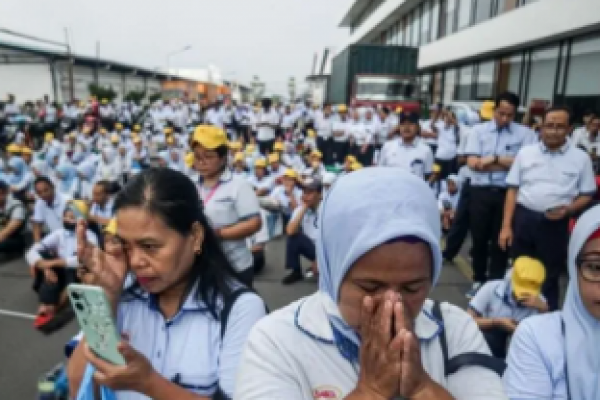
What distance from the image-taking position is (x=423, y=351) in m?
0.98

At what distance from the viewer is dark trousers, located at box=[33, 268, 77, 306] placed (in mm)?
4617

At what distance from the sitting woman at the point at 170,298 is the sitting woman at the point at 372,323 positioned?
483mm

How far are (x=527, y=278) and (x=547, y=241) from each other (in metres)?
0.66

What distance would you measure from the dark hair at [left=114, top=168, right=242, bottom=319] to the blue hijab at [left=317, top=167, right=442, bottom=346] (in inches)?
27.8

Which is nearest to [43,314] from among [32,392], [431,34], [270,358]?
[32,392]

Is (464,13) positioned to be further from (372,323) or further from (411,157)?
(372,323)

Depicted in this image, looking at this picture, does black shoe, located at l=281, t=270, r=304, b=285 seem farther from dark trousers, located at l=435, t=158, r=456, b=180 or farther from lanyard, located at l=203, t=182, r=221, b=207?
dark trousers, located at l=435, t=158, r=456, b=180

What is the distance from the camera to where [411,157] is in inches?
234

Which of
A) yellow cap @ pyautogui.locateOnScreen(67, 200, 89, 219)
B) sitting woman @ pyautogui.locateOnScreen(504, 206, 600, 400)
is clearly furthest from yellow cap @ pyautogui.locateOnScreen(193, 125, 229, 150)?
sitting woman @ pyautogui.locateOnScreen(504, 206, 600, 400)

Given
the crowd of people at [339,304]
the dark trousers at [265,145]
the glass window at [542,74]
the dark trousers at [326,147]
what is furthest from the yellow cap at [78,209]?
the glass window at [542,74]

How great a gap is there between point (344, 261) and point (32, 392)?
11.0 feet

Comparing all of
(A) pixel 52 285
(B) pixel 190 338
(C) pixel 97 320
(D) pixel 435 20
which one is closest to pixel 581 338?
(B) pixel 190 338

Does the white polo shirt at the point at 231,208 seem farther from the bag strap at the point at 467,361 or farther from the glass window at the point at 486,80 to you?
the glass window at the point at 486,80

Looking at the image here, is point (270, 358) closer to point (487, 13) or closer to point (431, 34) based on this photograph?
point (487, 13)
